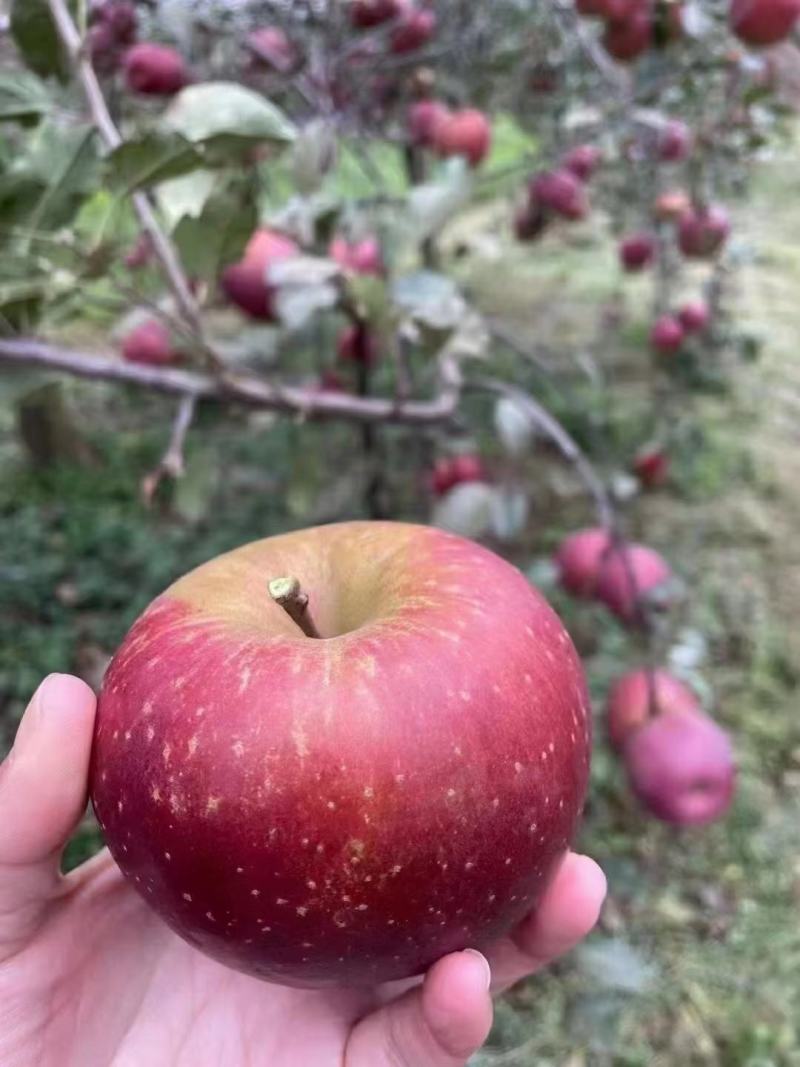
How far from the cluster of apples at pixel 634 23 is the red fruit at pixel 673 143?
349 millimetres

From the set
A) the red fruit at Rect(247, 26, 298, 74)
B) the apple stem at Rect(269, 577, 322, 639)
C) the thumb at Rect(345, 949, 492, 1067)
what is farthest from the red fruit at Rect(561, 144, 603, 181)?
the thumb at Rect(345, 949, 492, 1067)

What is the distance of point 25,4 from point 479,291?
285 centimetres

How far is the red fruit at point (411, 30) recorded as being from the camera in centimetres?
213

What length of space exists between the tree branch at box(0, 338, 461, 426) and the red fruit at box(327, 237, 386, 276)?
1.56 feet

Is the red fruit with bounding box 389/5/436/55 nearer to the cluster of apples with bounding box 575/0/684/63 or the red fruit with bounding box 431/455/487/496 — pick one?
the cluster of apples with bounding box 575/0/684/63

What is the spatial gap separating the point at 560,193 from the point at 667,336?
0.44m

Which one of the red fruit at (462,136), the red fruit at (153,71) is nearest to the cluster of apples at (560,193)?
the red fruit at (462,136)

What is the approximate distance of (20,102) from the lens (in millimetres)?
1085

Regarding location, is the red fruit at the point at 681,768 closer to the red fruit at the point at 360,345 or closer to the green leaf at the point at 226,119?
the red fruit at the point at 360,345

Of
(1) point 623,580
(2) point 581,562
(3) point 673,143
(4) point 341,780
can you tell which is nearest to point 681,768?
(1) point 623,580

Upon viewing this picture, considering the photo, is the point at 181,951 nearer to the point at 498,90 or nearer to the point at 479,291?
the point at 498,90

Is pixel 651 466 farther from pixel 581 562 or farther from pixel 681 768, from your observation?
pixel 681 768

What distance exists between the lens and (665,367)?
2729 millimetres

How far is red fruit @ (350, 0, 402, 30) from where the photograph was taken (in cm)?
203
